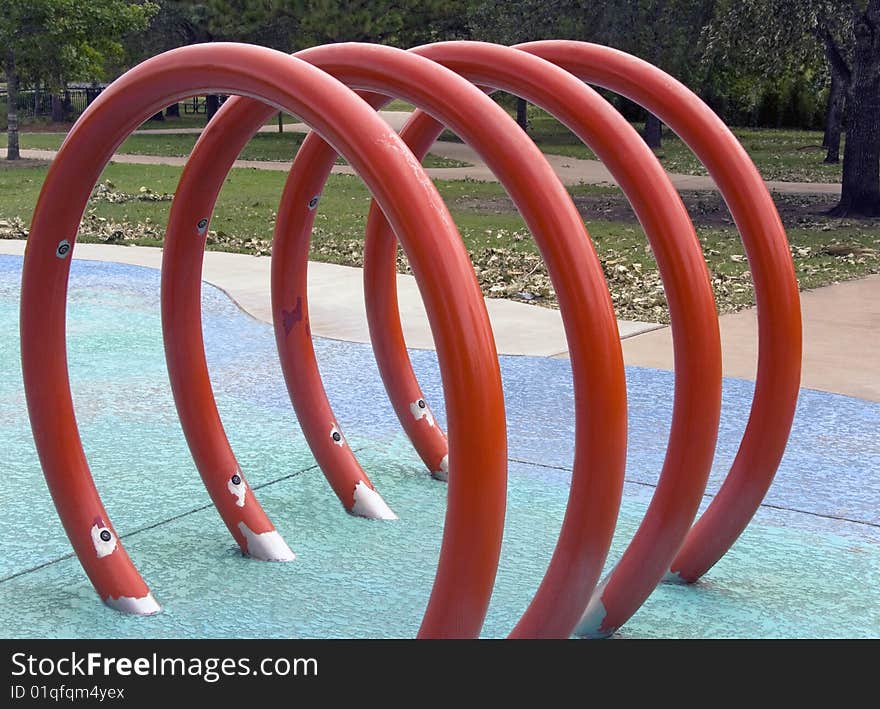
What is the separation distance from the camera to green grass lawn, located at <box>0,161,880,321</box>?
9.00 meters

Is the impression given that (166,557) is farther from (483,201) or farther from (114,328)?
(483,201)

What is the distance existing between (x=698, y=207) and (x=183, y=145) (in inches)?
611

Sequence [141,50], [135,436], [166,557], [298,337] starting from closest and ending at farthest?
[166,557], [298,337], [135,436], [141,50]

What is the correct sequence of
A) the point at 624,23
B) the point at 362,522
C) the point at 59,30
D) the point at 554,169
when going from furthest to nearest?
1. the point at 59,30
2. the point at 554,169
3. the point at 624,23
4. the point at 362,522

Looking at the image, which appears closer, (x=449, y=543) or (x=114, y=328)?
(x=449, y=543)

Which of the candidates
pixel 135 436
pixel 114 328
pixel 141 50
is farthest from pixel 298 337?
pixel 141 50

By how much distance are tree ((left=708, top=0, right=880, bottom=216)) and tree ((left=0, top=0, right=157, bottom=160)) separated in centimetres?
1150

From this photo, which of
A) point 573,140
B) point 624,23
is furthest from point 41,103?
point 624,23

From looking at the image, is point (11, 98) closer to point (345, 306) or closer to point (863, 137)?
point (863, 137)

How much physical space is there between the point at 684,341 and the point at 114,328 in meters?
5.17

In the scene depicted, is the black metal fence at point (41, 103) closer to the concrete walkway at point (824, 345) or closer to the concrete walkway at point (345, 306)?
the concrete walkway at point (345, 306)

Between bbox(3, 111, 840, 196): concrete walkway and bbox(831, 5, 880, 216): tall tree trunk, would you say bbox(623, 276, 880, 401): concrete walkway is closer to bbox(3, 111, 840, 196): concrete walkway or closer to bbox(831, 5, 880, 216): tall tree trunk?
bbox(831, 5, 880, 216): tall tree trunk

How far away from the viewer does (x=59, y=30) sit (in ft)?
65.6

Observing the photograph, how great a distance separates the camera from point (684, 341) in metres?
3.04
